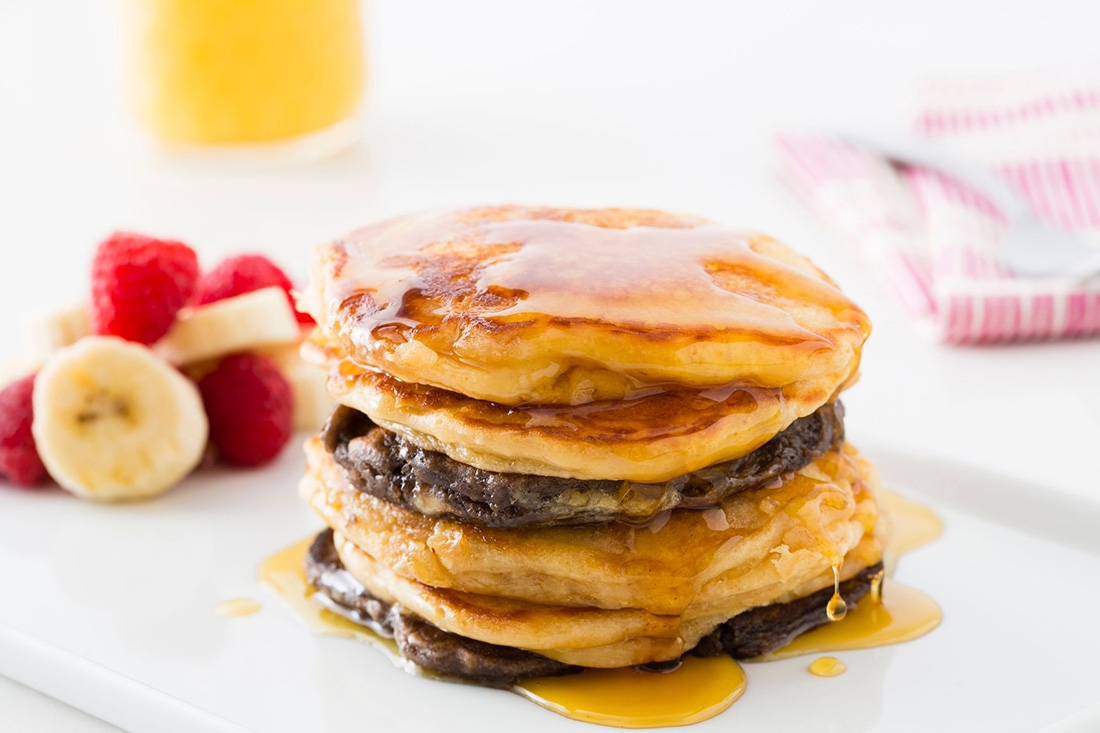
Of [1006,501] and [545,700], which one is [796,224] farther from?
[545,700]

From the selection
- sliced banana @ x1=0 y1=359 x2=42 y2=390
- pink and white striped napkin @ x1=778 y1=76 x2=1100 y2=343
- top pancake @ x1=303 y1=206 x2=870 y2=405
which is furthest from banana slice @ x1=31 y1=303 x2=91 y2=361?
pink and white striped napkin @ x1=778 y1=76 x2=1100 y2=343

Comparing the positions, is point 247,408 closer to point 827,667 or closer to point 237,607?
point 237,607

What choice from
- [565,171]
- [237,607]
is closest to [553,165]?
[565,171]

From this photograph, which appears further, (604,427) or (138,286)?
(138,286)

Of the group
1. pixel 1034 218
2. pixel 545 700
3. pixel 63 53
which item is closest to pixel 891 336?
pixel 1034 218

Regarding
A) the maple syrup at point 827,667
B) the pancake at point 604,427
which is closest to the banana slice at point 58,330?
the pancake at point 604,427

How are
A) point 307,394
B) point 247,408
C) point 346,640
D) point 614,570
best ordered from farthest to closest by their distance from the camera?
point 307,394 → point 247,408 → point 346,640 → point 614,570

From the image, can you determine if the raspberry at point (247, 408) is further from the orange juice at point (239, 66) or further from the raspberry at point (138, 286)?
the orange juice at point (239, 66)
